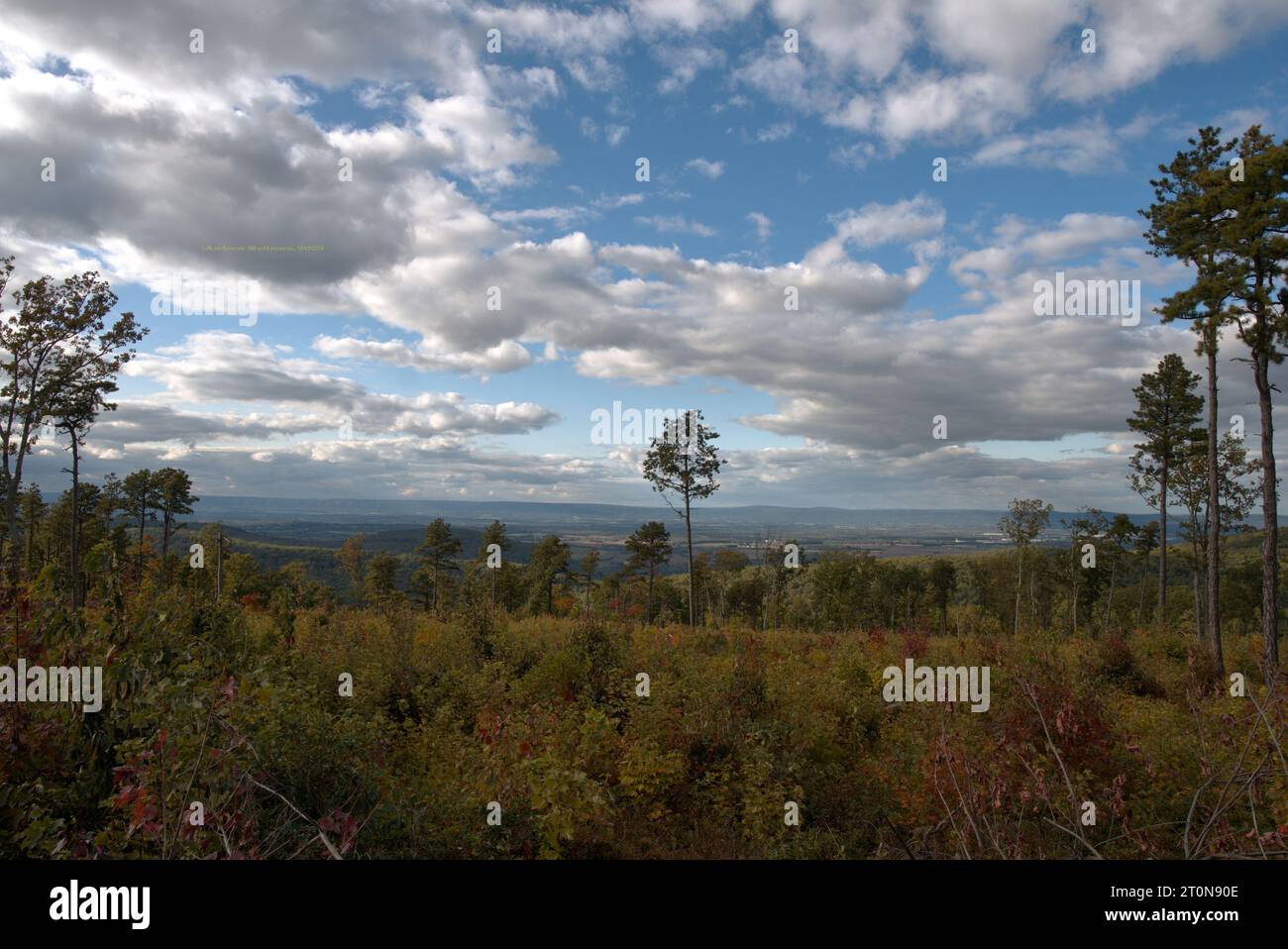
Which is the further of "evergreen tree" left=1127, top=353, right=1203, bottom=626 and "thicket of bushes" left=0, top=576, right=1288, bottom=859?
"evergreen tree" left=1127, top=353, right=1203, bottom=626

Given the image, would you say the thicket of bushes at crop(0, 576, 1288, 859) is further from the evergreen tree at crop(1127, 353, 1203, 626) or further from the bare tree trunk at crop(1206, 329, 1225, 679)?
the evergreen tree at crop(1127, 353, 1203, 626)

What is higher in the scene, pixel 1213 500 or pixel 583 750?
pixel 1213 500

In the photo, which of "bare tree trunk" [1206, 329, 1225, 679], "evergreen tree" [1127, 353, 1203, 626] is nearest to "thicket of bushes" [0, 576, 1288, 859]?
"bare tree trunk" [1206, 329, 1225, 679]

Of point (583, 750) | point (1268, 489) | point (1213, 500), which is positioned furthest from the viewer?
point (1213, 500)

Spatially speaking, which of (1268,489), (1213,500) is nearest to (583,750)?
(1268,489)

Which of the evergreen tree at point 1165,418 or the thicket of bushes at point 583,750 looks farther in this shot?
the evergreen tree at point 1165,418

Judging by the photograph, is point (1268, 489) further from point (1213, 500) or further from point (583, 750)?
point (583, 750)

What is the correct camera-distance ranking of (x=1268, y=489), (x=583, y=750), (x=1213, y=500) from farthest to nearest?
(x=1213, y=500) < (x=1268, y=489) < (x=583, y=750)

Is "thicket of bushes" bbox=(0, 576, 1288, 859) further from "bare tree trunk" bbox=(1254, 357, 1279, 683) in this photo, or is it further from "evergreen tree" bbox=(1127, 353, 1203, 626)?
"evergreen tree" bbox=(1127, 353, 1203, 626)

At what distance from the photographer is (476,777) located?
20.2 ft

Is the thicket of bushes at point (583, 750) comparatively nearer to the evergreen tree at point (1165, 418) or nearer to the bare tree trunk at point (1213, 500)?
the bare tree trunk at point (1213, 500)

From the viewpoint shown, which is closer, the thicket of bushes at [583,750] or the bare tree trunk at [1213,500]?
the thicket of bushes at [583,750]

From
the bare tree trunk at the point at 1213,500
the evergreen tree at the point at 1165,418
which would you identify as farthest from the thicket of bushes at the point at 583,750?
the evergreen tree at the point at 1165,418
